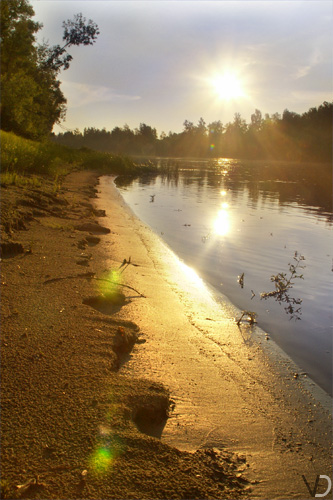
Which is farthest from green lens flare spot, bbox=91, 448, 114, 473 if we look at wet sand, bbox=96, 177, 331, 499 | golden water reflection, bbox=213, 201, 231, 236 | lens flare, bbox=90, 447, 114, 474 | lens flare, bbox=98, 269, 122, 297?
golden water reflection, bbox=213, 201, 231, 236

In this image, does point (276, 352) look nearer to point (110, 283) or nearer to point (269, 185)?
point (110, 283)

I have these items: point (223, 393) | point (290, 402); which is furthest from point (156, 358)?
point (290, 402)

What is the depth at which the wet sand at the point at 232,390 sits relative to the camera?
2221 millimetres

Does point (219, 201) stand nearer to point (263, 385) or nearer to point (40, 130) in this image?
point (263, 385)

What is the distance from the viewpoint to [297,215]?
14016mm

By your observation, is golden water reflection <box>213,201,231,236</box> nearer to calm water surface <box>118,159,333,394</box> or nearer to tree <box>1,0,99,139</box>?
calm water surface <box>118,159,333,394</box>

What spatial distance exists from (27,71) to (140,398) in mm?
37810

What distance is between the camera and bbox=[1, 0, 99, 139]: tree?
953 inches

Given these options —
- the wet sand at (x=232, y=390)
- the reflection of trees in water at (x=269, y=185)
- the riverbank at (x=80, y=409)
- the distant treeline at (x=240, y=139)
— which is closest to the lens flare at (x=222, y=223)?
the reflection of trees in water at (x=269, y=185)

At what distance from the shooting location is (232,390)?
289cm

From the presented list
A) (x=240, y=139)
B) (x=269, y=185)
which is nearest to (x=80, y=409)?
(x=269, y=185)

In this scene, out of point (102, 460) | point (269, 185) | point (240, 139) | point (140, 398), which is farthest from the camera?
point (240, 139)

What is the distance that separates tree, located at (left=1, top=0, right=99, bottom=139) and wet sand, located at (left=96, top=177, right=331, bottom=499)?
78.0 ft

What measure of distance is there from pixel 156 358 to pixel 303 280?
3839mm
